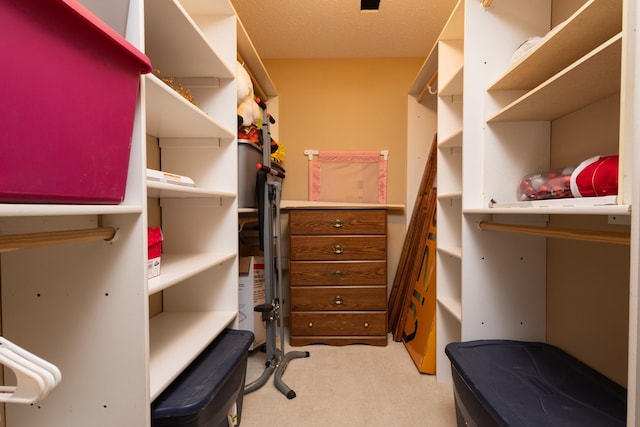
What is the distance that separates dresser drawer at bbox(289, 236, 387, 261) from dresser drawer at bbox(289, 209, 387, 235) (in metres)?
0.05

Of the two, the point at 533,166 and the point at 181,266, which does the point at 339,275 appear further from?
the point at 533,166

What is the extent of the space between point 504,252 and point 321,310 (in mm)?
1314

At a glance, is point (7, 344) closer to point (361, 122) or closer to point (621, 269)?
point (621, 269)

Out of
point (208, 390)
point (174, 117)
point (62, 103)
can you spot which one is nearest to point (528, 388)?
point (208, 390)

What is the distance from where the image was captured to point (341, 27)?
215cm

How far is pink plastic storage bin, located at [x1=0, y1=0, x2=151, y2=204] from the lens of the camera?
1.50 feet

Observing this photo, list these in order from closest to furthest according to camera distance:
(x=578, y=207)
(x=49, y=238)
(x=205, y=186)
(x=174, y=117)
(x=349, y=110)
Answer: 1. (x=49, y=238)
2. (x=578, y=207)
3. (x=174, y=117)
4. (x=205, y=186)
5. (x=349, y=110)

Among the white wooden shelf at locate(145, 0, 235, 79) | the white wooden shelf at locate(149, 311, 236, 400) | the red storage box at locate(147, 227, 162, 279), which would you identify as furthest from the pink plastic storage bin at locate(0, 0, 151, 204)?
the white wooden shelf at locate(149, 311, 236, 400)

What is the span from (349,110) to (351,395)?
2.24m

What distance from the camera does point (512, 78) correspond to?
118 centimetres

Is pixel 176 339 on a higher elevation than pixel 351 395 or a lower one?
higher

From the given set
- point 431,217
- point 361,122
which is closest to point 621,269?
point 431,217

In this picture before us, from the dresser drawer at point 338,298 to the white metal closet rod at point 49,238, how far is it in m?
1.57

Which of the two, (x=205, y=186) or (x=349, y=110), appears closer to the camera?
(x=205, y=186)
